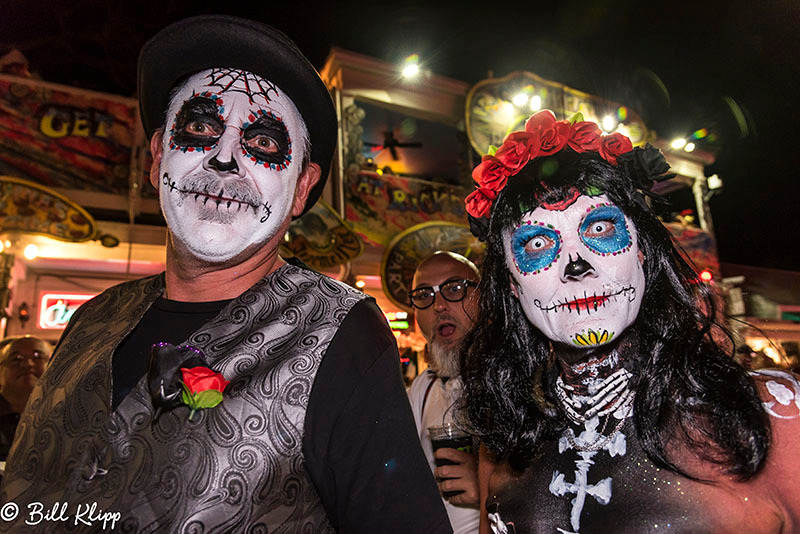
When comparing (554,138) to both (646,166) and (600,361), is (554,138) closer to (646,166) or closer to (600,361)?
(646,166)

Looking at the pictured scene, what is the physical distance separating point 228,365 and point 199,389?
0.12 metres

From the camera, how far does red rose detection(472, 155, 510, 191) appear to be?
6.43 ft

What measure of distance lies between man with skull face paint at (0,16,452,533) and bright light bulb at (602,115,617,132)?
9814 millimetres

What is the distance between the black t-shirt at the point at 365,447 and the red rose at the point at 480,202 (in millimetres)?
758

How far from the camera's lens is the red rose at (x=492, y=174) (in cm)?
196

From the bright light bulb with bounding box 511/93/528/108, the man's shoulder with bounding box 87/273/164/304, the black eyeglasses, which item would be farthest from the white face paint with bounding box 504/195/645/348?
the bright light bulb with bounding box 511/93/528/108

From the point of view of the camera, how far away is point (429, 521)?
1277 millimetres

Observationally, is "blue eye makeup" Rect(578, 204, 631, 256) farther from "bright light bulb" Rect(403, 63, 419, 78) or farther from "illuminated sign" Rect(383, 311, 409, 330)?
"bright light bulb" Rect(403, 63, 419, 78)

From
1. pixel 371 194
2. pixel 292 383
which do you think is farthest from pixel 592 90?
pixel 292 383

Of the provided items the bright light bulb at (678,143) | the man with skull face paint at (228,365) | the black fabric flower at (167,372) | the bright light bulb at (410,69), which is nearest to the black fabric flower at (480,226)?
the man with skull face paint at (228,365)

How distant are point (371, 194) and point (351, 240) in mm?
2581

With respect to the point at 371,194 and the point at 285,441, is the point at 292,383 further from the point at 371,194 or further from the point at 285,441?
the point at 371,194

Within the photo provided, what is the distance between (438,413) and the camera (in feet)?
10.4

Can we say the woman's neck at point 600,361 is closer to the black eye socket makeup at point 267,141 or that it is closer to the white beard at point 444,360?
the black eye socket makeup at point 267,141
